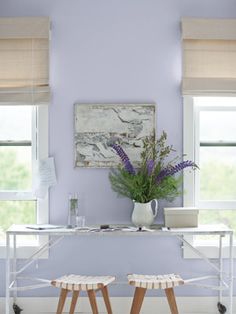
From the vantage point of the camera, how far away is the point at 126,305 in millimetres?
4371

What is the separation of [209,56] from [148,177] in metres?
1.05

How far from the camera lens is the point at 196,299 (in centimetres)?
438

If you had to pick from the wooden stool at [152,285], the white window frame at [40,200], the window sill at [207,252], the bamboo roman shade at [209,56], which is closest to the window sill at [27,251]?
the white window frame at [40,200]

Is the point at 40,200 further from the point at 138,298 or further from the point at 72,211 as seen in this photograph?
the point at 138,298

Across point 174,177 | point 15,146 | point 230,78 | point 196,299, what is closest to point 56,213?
point 15,146

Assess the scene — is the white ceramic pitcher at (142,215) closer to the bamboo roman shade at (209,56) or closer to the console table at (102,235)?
the console table at (102,235)

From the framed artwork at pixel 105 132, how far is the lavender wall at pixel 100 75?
59mm

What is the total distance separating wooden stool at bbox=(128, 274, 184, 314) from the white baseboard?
40 centimetres

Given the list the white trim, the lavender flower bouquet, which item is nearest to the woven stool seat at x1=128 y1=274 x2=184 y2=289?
the lavender flower bouquet

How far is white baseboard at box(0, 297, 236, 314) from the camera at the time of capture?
4.34 meters

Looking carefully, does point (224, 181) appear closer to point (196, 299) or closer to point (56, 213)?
point (196, 299)

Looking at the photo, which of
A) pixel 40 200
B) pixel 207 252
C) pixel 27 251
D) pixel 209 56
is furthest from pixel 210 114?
pixel 27 251

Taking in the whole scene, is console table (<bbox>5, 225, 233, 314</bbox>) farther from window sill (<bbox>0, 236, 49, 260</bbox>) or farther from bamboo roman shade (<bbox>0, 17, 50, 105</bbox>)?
bamboo roman shade (<bbox>0, 17, 50, 105</bbox>)

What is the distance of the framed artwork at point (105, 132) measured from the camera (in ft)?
14.3
